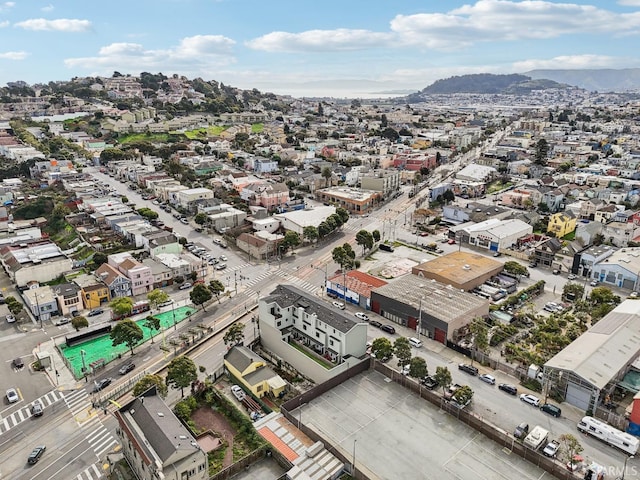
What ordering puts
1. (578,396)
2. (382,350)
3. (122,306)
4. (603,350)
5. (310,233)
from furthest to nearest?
(310,233)
(122,306)
(382,350)
(603,350)
(578,396)

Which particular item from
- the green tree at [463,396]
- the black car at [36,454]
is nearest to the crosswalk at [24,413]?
the black car at [36,454]

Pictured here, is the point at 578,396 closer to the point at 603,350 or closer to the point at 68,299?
the point at 603,350

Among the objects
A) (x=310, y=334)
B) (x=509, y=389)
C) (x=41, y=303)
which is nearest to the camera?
(x=509, y=389)

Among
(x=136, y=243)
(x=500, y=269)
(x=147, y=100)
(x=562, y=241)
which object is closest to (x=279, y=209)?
(x=136, y=243)

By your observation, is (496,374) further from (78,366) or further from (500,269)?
(78,366)

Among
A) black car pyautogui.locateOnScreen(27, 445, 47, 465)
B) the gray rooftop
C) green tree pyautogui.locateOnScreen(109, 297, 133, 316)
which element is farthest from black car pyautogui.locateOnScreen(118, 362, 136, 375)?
the gray rooftop

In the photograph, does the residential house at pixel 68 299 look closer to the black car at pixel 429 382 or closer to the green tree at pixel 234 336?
the green tree at pixel 234 336

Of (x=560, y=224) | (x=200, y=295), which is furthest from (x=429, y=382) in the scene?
(x=560, y=224)

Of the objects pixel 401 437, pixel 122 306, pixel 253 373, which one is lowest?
pixel 401 437
